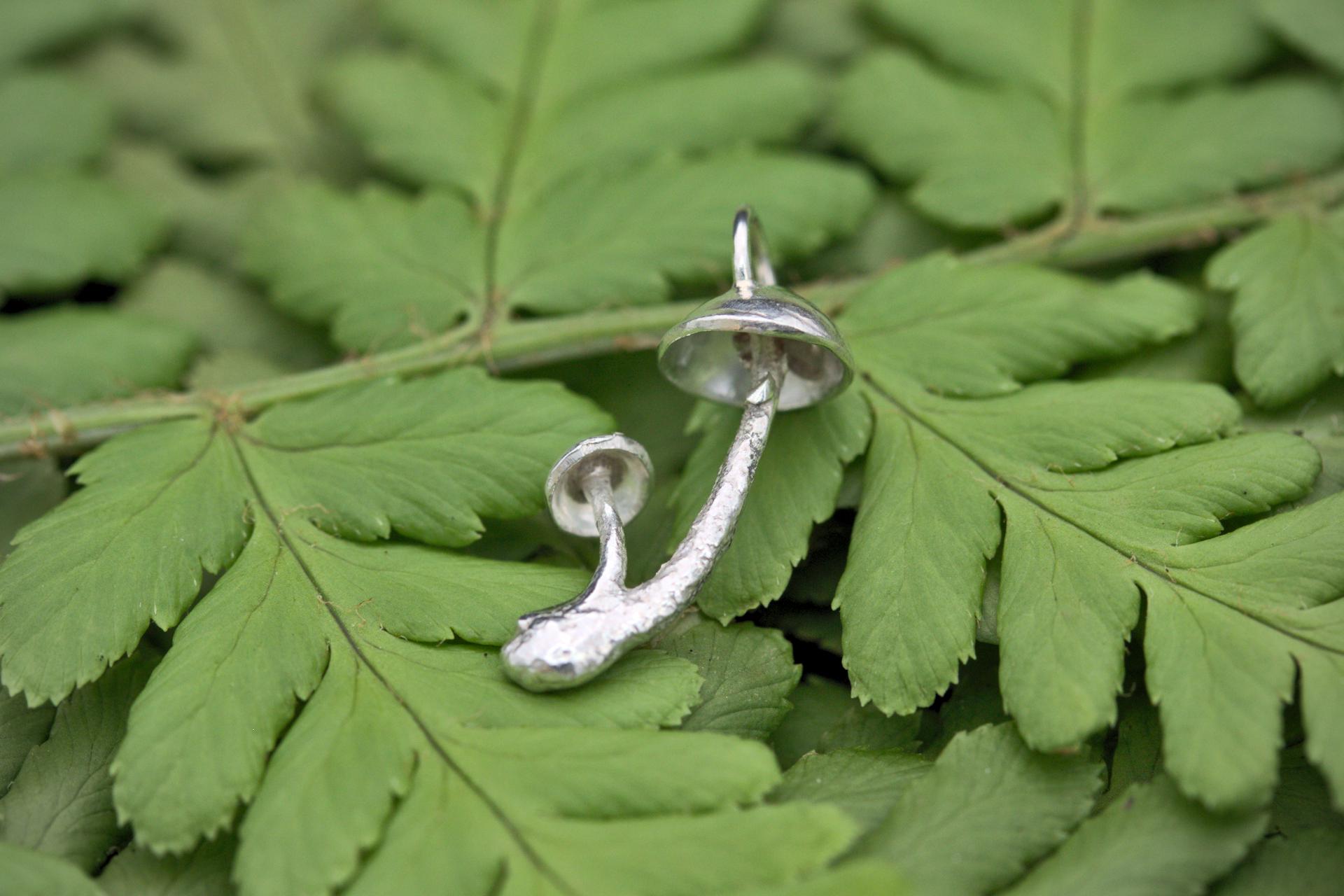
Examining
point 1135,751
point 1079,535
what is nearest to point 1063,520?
point 1079,535

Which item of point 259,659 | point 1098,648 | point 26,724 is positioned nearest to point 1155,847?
point 1098,648

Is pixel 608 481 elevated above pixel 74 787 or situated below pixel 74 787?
above

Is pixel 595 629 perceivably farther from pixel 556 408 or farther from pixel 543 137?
pixel 543 137

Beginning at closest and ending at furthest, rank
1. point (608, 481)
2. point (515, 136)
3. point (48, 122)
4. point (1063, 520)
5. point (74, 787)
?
point (74, 787) → point (1063, 520) → point (608, 481) → point (515, 136) → point (48, 122)

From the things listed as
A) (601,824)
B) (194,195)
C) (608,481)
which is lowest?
(601,824)

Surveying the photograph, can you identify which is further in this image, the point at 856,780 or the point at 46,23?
the point at 46,23

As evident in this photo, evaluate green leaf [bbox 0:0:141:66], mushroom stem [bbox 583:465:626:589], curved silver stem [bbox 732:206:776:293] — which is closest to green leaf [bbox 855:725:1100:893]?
mushroom stem [bbox 583:465:626:589]

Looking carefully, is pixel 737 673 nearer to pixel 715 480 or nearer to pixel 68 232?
pixel 715 480
